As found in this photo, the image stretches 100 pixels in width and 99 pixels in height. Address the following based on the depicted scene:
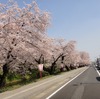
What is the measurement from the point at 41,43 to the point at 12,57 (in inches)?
222

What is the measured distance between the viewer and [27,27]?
31.2 meters

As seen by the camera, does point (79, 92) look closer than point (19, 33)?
Yes

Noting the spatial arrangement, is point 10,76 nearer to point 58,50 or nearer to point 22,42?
point 58,50

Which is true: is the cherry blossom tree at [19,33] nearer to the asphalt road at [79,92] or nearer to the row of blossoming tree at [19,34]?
the row of blossoming tree at [19,34]

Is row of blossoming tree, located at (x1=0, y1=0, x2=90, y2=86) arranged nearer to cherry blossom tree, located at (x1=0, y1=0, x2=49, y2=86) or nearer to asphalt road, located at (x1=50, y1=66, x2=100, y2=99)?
cherry blossom tree, located at (x1=0, y1=0, x2=49, y2=86)

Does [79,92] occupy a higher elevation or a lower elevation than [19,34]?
lower

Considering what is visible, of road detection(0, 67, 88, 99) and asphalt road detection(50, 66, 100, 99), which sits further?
road detection(0, 67, 88, 99)

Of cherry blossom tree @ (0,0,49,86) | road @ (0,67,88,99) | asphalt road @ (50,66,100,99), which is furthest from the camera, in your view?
cherry blossom tree @ (0,0,49,86)

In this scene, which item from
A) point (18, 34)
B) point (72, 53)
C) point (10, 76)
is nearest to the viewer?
point (18, 34)

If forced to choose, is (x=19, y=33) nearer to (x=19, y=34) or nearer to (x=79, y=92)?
(x=19, y=34)

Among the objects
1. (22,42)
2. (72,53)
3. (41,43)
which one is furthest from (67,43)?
(22,42)

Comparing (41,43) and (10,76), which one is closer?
(41,43)

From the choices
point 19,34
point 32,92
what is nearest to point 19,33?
point 19,34

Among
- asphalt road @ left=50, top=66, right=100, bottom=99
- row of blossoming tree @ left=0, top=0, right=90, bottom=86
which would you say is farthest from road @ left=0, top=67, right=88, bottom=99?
row of blossoming tree @ left=0, top=0, right=90, bottom=86
